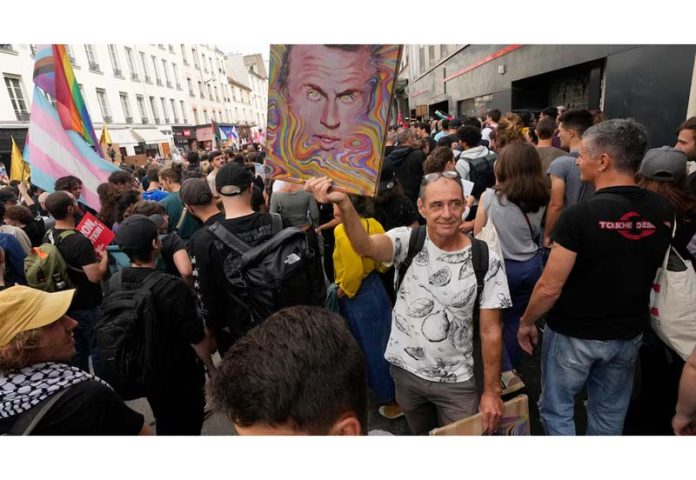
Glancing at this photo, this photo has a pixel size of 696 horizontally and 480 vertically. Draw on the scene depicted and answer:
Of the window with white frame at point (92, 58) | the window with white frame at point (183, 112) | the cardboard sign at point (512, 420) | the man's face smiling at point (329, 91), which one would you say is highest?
the window with white frame at point (92, 58)

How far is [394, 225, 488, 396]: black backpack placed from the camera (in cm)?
184

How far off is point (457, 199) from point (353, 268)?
0.98 metres

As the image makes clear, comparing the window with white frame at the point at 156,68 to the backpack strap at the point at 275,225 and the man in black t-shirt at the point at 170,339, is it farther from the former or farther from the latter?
the backpack strap at the point at 275,225

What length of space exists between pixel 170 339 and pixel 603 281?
2356 mm

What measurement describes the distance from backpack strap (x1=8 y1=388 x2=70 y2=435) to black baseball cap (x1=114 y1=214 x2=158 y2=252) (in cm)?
106

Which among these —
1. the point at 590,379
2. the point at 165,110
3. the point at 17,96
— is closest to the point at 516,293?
the point at 590,379

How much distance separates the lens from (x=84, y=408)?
1.43m

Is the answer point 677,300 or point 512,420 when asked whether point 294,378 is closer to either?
point 512,420

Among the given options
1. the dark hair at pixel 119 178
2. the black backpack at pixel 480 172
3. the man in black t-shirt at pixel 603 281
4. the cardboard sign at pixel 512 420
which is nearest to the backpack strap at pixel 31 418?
the cardboard sign at pixel 512 420

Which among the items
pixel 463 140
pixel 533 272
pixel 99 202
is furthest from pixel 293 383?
pixel 99 202

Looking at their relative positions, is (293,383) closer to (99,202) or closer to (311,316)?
(311,316)

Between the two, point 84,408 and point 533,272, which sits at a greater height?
point 84,408

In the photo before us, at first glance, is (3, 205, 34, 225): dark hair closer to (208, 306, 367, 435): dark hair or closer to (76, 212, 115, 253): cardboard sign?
(76, 212, 115, 253): cardboard sign

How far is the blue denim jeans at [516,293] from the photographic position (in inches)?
108
